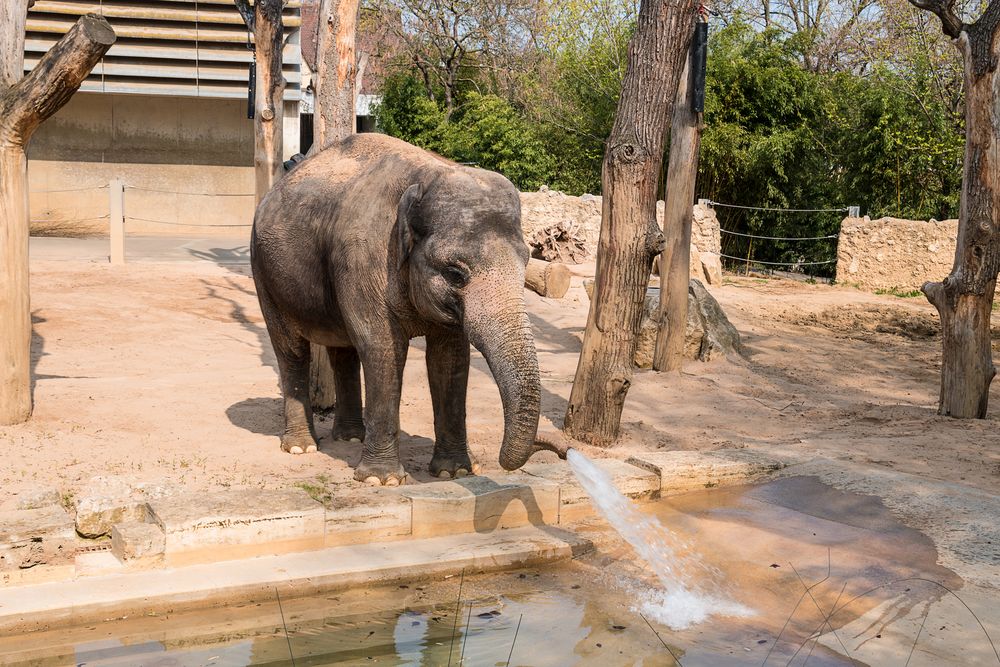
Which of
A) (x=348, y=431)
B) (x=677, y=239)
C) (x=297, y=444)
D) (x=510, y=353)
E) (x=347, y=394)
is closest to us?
(x=510, y=353)

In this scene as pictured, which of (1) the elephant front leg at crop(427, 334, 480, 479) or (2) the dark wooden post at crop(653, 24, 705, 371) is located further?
(2) the dark wooden post at crop(653, 24, 705, 371)

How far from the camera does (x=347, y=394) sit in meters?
7.63

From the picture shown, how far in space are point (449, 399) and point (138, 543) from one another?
7.57ft

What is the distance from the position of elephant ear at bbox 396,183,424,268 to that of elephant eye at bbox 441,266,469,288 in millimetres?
334

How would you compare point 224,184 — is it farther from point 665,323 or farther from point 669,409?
point 669,409

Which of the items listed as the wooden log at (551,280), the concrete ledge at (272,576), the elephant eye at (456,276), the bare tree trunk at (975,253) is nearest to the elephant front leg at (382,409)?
the elephant eye at (456,276)

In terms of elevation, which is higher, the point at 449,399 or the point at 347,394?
the point at 449,399

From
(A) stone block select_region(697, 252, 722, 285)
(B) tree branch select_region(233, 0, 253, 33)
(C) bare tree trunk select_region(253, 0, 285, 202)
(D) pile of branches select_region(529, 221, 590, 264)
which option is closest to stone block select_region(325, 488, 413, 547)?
(C) bare tree trunk select_region(253, 0, 285, 202)

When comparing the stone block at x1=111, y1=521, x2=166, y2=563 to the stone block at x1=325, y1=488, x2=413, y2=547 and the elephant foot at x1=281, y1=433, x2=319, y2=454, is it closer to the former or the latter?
the stone block at x1=325, y1=488, x2=413, y2=547

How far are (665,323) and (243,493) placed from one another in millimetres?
6515

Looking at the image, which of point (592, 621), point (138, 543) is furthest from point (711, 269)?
point (138, 543)

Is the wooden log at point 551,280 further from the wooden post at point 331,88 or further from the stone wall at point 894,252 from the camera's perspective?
the wooden post at point 331,88

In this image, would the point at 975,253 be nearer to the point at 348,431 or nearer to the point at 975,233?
the point at 975,233

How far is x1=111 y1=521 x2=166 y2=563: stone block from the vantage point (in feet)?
15.4
